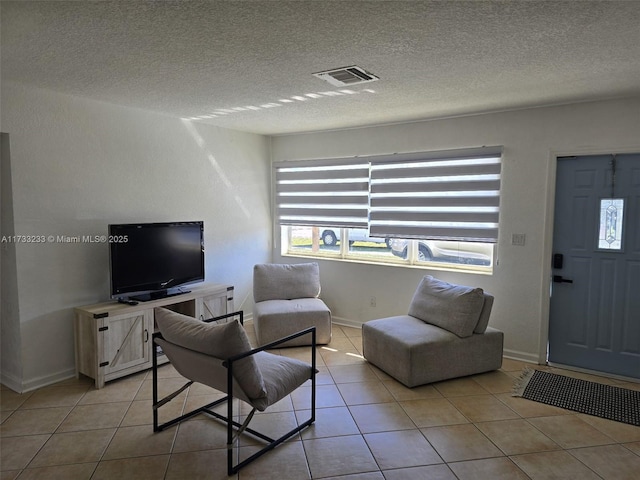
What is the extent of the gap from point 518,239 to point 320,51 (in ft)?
8.97

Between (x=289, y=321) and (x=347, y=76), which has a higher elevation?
(x=347, y=76)

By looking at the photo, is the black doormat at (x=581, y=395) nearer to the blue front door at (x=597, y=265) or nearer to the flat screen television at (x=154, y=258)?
the blue front door at (x=597, y=265)

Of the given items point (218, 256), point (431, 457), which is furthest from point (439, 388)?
point (218, 256)

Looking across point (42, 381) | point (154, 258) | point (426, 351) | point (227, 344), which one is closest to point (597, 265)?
point (426, 351)

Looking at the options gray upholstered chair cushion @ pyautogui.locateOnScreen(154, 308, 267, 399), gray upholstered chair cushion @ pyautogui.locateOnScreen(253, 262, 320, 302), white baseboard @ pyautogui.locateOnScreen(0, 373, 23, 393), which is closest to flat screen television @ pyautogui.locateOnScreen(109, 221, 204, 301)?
gray upholstered chair cushion @ pyautogui.locateOnScreen(253, 262, 320, 302)

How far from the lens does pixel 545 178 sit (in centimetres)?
387

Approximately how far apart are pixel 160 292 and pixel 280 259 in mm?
2004

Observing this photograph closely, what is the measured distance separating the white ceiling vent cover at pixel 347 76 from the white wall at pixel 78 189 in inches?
80.9

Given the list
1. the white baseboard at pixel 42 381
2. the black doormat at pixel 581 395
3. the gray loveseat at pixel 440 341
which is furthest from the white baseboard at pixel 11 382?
the black doormat at pixel 581 395

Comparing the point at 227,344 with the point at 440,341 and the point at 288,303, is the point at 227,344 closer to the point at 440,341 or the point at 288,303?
the point at 440,341

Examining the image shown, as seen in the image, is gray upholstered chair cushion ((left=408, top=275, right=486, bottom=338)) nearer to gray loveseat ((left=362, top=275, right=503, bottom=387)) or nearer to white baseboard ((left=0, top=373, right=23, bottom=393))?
gray loveseat ((left=362, top=275, right=503, bottom=387))

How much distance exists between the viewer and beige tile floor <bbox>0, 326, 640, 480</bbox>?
7.79 feet

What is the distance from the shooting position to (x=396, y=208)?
4.75 meters

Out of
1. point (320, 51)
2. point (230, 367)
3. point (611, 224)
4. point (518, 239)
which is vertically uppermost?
point (320, 51)
